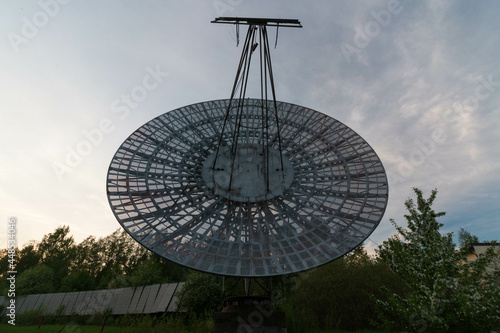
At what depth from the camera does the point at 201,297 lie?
3481 centimetres

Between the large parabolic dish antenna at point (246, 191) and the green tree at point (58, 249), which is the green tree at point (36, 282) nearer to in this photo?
the green tree at point (58, 249)

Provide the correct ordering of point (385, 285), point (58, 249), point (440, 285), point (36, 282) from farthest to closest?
point (58, 249) < point (36, 282) < point (385, 285) < point (440, 285)

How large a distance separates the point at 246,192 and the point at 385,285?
2187 centimetres

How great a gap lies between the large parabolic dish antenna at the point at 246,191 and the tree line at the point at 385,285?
2449 mm

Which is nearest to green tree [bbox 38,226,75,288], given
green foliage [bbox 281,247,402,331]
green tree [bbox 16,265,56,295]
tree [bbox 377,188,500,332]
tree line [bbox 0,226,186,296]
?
tree line [bbox 0,226,186,296]

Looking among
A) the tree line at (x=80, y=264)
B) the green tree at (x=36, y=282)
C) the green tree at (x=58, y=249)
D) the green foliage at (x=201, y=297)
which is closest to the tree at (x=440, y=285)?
the green foliage at (x=201, y=297)

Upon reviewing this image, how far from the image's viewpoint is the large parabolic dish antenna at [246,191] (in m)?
15.2

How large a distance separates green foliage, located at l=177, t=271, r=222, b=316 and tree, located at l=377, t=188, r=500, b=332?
Answer: 23.4 m

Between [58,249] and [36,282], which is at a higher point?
[58,249]

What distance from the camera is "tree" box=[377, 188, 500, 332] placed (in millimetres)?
12891

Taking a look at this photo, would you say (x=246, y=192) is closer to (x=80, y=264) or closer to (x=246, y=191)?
(x=246, y=191)

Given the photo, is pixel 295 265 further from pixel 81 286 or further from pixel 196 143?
pixel 81 286

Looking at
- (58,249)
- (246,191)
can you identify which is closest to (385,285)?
(246,191)

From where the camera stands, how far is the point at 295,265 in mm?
14273
